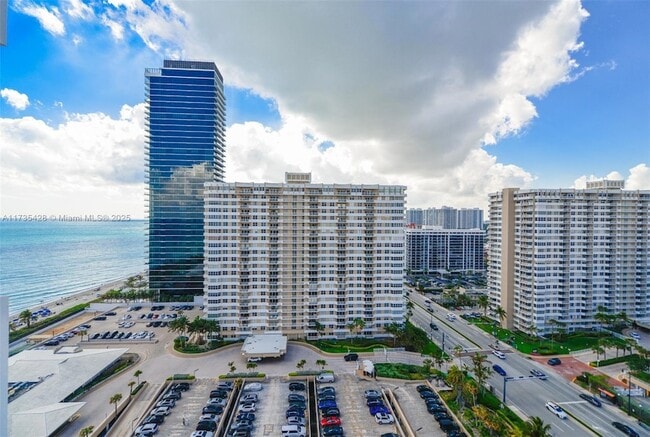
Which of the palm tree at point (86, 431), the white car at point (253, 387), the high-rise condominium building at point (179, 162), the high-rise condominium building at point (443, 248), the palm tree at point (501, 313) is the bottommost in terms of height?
the white car at point (253, 387)

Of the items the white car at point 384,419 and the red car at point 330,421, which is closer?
Answer: the red car at point 330,421

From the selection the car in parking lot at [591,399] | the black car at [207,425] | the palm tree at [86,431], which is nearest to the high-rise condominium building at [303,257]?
the black car at [207,425]

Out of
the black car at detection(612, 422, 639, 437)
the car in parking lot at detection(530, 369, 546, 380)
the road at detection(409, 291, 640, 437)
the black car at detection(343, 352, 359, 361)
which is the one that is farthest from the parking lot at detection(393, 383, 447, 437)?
the black car at detection(612, 422, 639, 437)

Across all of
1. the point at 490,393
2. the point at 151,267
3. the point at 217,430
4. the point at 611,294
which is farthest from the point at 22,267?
the point at 611,294

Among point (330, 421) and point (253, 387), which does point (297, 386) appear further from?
point (330, 421)

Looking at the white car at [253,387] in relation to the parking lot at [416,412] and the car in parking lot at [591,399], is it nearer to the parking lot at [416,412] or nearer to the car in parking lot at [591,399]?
the parking lot at [416,412]

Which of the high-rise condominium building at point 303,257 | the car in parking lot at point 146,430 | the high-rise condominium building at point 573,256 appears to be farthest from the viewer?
the high-rise condominium building at point 573,256

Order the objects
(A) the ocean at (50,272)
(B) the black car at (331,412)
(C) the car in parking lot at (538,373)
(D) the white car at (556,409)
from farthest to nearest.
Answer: (A) the ocean at (50,272)
(C) the car in parking lot at (538,373)
(D) the white car at (556,409)
(B) the black car at (331,412)

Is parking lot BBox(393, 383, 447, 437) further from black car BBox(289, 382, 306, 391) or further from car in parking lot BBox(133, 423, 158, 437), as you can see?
car in parking lot BBox(133, 423, 158, 437)
